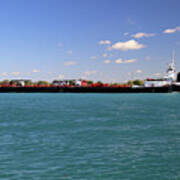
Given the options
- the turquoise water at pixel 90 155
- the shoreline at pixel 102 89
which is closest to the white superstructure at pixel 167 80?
the shoreline at pixel 102 89

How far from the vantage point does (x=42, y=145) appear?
68.1 feet

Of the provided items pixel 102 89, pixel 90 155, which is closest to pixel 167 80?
pixel 102 89

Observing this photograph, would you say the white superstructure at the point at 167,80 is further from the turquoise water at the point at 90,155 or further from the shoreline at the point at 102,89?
the turquoise water at the point at 90,155

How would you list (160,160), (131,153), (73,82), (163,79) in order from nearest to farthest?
1. (160,160)
2. (131,153)
3. (163,79)
4. (73,82)

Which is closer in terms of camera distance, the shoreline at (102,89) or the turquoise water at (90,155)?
the turquoise water at (90,155)

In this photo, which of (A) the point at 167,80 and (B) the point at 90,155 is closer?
(B) the point at 90,155

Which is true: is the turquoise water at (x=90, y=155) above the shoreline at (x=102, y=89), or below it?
below

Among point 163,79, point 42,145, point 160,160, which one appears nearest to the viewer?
point 160,160

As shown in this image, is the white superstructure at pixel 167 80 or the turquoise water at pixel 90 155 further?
the white superstructure at pixel 167 80

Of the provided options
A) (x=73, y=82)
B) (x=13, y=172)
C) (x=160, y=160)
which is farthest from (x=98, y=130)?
(x=73, y=82)

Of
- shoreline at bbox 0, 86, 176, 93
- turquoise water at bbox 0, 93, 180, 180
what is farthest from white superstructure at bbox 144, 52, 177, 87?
turquoise water at bbox 0, 93, 180, 180

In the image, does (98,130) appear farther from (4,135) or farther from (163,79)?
(163,79)

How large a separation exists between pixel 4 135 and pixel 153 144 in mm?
13820

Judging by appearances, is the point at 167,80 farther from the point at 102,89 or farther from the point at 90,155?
the point at 90,155
